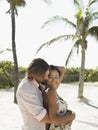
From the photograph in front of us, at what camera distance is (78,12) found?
20.7m

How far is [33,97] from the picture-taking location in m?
3.39

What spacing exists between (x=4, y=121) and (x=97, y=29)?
8525 mm

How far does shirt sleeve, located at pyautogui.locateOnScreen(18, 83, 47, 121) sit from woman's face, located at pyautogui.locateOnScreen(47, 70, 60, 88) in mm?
291

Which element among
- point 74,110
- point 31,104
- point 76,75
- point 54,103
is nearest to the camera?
point 31,104

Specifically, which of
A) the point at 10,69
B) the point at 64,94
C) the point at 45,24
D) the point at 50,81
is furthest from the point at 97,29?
the point at 50,81

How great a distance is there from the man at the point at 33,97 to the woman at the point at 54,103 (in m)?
0.06

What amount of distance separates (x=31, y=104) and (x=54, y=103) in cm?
23

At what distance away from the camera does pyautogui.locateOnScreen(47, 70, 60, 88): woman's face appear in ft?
12.1

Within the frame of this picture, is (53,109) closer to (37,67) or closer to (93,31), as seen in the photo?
(37,67)

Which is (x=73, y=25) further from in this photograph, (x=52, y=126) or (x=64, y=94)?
(x=52, y=126)

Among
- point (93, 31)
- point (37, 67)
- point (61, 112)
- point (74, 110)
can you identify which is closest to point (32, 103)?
point (37, 67)

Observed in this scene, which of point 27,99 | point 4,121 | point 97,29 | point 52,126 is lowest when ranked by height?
point 4,121

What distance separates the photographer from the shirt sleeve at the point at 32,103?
3373mm

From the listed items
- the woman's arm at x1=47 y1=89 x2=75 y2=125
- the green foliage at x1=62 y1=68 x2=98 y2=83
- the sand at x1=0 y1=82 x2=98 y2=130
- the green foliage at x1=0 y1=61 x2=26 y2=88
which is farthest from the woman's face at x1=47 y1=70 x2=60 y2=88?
the green foliage at x1=62 y1=68 x2=98 y2=83
